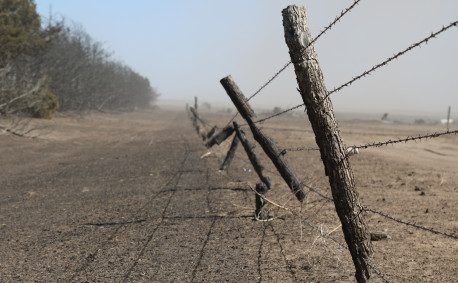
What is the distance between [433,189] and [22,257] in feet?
21.2

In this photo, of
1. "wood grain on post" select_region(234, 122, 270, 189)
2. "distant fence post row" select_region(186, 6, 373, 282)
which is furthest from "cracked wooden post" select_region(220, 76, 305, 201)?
"distant fence post row" select_region(186, 6, 373, 282)

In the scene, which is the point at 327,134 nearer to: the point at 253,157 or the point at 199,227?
the point at 199,227

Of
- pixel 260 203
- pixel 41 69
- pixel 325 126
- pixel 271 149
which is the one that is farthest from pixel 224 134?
pixel 41 69

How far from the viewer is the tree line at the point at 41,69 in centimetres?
1956

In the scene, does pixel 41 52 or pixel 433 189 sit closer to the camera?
pixel 433 189

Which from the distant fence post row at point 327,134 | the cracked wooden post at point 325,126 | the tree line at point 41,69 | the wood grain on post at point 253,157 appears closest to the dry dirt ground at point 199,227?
the wood grain on post at point 253,157

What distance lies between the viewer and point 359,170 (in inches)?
393

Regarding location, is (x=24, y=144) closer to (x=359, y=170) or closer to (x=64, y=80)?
(x=359, y=170)

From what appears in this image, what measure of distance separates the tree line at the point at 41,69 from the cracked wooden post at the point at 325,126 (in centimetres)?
1509

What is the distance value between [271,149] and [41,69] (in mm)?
27017

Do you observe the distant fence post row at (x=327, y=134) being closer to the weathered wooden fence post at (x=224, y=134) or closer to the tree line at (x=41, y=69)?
the weathered wooden fence post at (x=224, y=134)

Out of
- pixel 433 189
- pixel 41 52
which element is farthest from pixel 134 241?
pixel 41 52

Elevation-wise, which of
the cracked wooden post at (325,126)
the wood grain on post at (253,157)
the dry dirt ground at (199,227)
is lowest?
the dry dirt ground at (199,227)

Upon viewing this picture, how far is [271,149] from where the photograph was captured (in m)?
5.89
